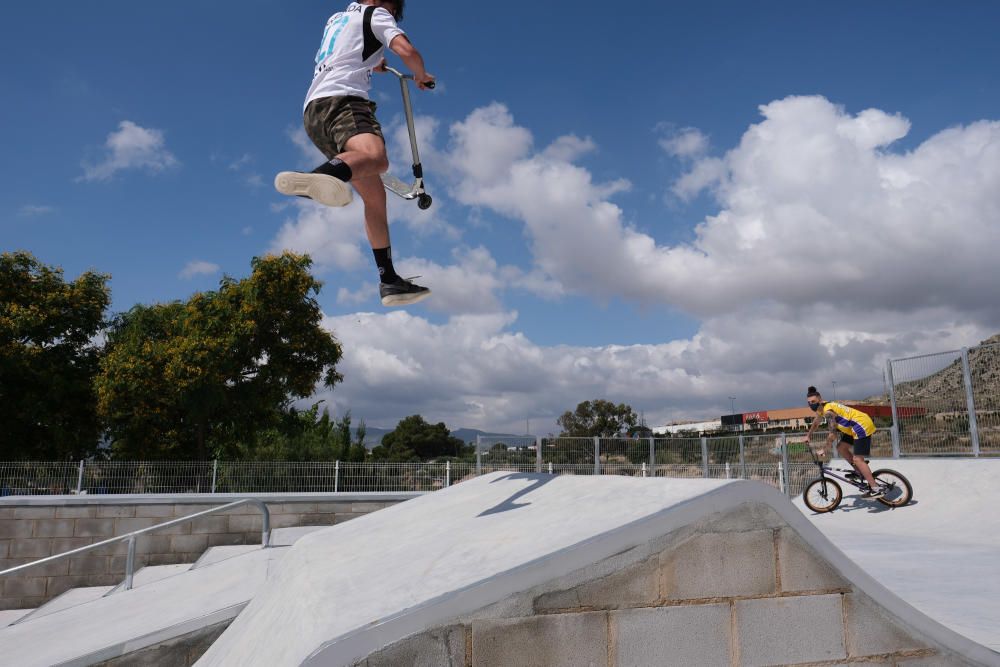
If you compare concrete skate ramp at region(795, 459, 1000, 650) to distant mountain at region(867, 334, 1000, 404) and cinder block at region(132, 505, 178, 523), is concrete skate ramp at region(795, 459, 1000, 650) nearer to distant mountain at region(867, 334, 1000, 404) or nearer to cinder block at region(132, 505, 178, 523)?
distant mountain at region(867, 334, 1000, 404)

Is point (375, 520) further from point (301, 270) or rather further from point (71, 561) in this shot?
point (301, 270)

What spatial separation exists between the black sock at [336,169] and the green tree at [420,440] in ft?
163

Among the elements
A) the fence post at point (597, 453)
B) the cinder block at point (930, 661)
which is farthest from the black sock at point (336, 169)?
the fence post at point (597, 453)

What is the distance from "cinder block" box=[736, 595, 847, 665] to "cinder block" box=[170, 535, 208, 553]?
349 inches

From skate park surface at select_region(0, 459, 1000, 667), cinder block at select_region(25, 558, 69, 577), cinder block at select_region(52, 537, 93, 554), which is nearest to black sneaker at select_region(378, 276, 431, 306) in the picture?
skate park surface at select_region(0, 459, 1000, 667)

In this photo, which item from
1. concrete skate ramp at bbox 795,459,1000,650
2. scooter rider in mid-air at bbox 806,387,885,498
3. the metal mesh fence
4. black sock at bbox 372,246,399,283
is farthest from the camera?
the metal mesh fence

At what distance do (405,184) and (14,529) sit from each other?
9089mm

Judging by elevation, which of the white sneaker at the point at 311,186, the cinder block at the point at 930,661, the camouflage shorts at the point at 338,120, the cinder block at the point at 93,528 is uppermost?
the camouflage shorts at the point at 338,120

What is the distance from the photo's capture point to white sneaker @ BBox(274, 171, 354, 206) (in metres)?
3.51

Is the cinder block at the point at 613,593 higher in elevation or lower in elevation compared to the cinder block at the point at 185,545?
higher

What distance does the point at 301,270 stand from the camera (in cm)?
2375

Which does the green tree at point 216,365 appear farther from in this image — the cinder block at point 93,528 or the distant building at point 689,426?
the distant building at point 689,426

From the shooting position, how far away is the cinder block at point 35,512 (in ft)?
31.2

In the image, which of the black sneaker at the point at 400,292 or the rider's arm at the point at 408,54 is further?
the black sneaker at the point at 400,292
